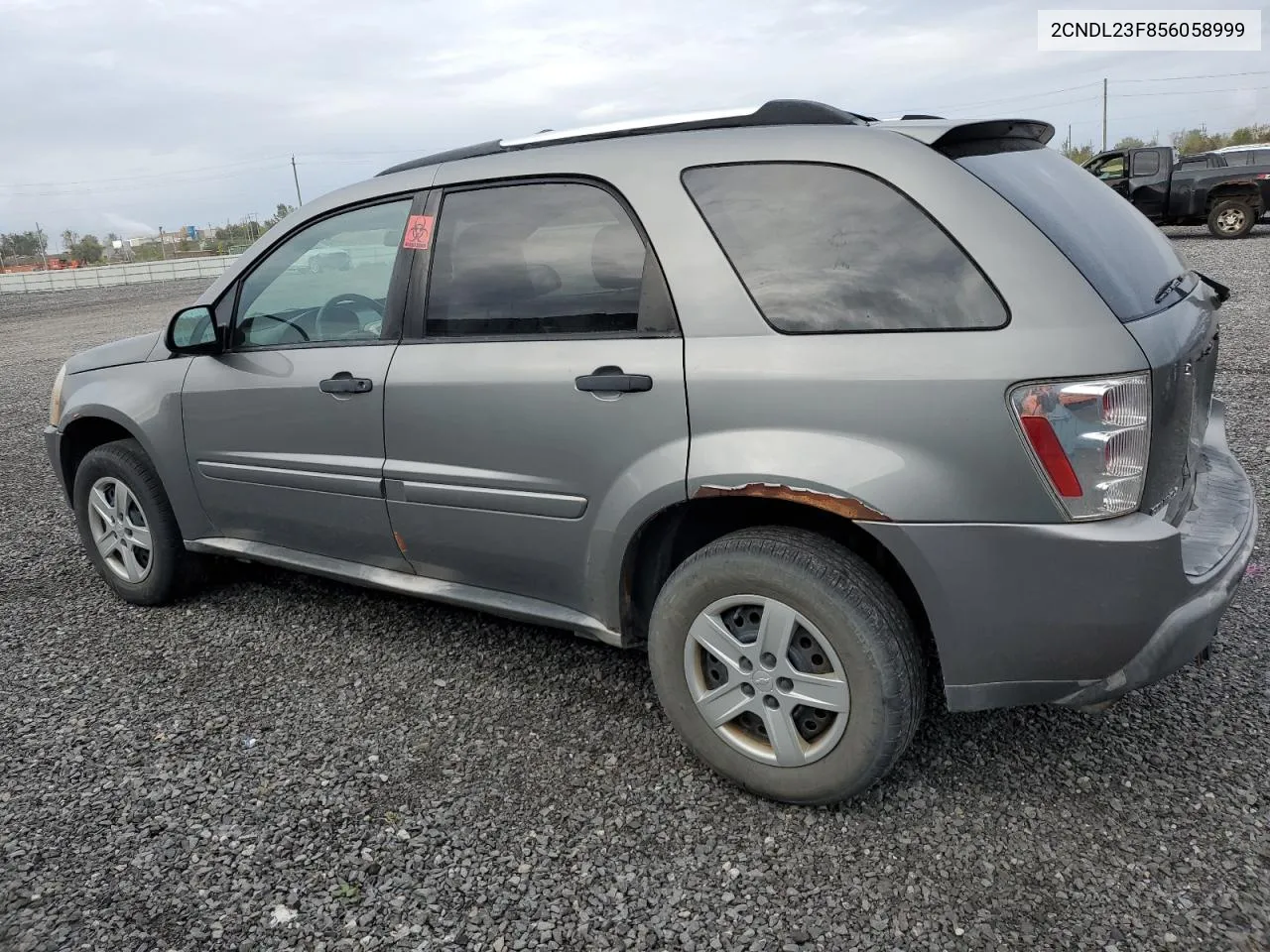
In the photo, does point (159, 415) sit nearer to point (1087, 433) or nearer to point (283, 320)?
point (283, 320)

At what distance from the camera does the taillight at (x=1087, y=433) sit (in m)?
2.17

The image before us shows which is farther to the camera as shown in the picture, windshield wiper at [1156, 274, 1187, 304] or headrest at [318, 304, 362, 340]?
headrest at [318, 304, 362, 340]

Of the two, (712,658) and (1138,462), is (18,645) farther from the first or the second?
(1138,462)

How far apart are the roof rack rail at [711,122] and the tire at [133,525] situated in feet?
6.50

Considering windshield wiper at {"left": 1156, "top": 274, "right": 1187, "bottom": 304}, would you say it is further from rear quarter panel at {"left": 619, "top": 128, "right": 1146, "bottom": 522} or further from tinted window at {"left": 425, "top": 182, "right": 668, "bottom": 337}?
tinted window at {"left": 425, "top": 182, "right": 668, "bottom": 337}

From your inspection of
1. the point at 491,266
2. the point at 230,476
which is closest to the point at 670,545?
the point at 491,266

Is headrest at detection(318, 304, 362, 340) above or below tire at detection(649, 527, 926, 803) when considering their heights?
above

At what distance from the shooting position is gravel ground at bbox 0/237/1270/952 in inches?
88.1

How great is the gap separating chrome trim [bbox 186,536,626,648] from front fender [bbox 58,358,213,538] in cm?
15

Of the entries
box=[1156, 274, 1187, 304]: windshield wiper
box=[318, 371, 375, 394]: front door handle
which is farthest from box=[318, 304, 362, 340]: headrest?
box=[1156, 274, 1187, 304]: windshield wiper

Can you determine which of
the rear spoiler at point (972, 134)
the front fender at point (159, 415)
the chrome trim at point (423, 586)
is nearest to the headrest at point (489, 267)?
the chrome trim at point (423, 586)

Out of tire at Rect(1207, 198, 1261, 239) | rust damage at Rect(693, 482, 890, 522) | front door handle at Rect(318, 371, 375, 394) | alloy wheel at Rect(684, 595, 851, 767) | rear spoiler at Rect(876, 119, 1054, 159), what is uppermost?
rear spoiler at Rect(876, 119, 1054, 159)

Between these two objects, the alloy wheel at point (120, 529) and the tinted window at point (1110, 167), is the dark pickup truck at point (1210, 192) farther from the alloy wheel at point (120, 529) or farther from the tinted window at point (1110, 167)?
the alloy wheel at point (120, 529)

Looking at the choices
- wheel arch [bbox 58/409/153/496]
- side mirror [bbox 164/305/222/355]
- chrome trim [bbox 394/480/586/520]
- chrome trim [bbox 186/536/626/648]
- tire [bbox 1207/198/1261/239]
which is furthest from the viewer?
tire [bbox 1207/198/1261/239]
